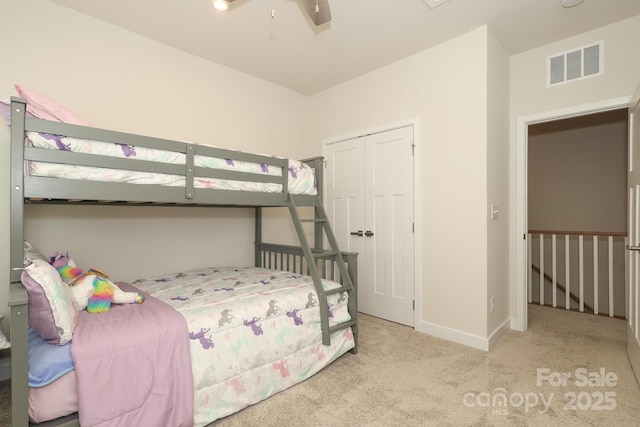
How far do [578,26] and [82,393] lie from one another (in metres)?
3.99

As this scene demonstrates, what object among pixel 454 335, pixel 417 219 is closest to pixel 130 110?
pixel 417 219

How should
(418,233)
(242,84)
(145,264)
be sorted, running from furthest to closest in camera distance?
(242,84) → (418,233) → (145,264)

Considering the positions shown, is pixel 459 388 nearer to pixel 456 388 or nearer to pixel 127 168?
pixel 456 388

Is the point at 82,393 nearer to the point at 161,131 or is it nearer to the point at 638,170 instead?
the point at 161,131

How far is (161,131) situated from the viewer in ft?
9.22

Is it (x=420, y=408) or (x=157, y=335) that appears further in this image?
(x=420, y=408)

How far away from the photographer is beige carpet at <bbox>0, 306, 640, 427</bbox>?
169cm

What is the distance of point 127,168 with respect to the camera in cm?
Result: 167

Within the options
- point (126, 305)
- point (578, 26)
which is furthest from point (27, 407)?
point (578, 26)

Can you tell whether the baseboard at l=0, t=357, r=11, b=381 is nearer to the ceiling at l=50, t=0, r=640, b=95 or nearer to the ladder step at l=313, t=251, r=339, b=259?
the ladder step at l=313, t=251, r=339, b=259

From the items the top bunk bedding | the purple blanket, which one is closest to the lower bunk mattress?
the purple blanket

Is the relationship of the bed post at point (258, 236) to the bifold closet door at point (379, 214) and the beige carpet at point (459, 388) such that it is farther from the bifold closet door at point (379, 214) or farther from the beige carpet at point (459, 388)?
the beige carpet at point (459, 388)

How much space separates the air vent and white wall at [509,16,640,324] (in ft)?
0.12

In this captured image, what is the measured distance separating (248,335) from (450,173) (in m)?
2.11
